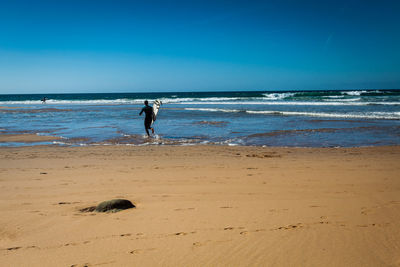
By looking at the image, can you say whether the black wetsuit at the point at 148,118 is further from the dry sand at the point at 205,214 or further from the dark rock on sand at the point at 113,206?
the dark rock on sand at the point at 113,206

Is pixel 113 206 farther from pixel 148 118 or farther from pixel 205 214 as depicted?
pixel 148 118

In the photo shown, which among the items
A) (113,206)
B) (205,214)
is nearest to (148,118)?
(113,206)

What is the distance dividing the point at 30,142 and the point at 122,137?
11.6ft

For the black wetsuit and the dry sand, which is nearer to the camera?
the dry sand

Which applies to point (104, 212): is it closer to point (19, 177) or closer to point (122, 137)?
point (19, 177)

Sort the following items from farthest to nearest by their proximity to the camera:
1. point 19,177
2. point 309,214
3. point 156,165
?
point 156,165 < point 19,177 < point 309,214

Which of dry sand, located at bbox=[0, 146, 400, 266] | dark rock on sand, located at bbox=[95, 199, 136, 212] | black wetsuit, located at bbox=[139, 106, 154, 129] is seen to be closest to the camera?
dry sand, located at bbox=[0, 146, 400, 266]

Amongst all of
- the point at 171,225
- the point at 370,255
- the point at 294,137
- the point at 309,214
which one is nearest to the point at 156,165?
the point at 171,225

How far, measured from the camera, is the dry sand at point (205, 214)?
2695mm

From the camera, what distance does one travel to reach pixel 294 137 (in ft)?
37.8

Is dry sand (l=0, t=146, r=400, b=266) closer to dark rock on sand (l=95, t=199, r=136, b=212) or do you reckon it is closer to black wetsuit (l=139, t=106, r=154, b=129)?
dark rock on sand (l=95, t=199, r=136, b=212)

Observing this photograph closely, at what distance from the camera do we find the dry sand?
2.70 meters

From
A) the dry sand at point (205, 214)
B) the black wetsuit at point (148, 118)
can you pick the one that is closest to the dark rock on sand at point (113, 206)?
the dry sand at point (205, 214)

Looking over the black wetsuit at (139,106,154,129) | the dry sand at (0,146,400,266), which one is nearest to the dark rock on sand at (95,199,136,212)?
the dry sand at (0,146,400,266)
